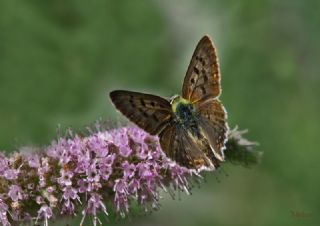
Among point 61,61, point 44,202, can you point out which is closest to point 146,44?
point 61,61

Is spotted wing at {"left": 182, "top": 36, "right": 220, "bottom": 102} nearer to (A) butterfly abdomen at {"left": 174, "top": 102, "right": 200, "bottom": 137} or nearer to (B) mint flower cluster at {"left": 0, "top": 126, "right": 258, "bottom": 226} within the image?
(A) butterfly abdomen at {"left": 174, "top": 102, "right": 200, "bottom": 137}

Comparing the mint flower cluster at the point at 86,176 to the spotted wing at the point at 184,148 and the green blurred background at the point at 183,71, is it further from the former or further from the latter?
the green blurred background at the point at 183,71

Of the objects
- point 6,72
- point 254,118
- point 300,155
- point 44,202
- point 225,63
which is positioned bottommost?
point 44,202

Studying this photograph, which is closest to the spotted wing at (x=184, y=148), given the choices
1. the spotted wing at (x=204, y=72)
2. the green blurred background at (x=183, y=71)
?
the spotted wing at (x=204, y=72)

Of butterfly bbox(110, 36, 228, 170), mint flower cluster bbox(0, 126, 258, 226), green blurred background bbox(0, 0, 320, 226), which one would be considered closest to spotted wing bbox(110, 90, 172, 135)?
butterfly bbox(110, 36, 228, 170)

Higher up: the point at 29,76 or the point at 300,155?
the point at 29,76

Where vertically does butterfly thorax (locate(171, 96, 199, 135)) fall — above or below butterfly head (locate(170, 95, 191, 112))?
below

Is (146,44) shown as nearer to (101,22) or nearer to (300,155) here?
(101,22)
